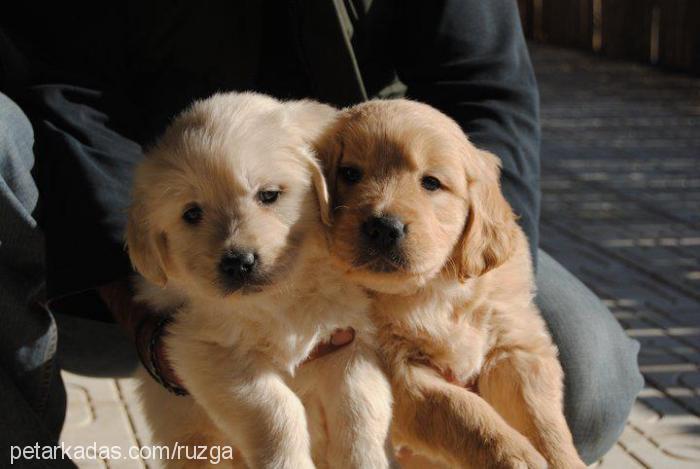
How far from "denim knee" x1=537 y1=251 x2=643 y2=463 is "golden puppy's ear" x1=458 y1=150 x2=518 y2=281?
0.67 metres

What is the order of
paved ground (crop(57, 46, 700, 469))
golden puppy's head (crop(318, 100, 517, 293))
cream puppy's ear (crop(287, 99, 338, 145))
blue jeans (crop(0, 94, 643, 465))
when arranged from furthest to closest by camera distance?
paved ground (crop(57, 46, 700, 469)), blue jeans (crop(0, 94, 643, 465)), cream puppy's ear (crop(287, 99, 338, 145)), golden puppy's head (crop(318, 100, 517, 293))

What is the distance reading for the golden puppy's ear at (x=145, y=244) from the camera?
2250 millimetres

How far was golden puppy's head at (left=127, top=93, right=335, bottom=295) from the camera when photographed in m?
2.12

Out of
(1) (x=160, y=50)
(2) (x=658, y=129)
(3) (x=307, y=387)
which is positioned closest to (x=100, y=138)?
(1) (x=160, y=50)

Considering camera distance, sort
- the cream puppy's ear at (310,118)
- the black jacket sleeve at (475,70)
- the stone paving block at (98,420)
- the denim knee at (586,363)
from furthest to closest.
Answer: the stone paving block at (98,420)
the denim knee at (586,363)
the black jacket sleeve at (475,70)
the cream puppy's ear at (310,118)

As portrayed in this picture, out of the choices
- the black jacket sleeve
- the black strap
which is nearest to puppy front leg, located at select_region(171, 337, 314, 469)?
the black strap

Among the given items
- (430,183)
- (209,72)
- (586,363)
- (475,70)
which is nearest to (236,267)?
(430,183)

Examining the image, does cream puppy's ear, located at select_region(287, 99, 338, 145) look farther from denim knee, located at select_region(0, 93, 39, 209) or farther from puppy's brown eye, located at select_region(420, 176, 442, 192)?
denim knee, located at select_region(0, 93, 39, 209)

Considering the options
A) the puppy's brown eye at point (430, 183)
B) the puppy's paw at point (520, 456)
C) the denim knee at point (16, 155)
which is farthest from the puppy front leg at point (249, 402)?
the denim knee at point (16, 155)

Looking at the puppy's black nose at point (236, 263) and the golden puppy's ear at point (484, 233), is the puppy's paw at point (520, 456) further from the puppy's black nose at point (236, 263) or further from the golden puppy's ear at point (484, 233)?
the puppy's black nose at point (236, 263)

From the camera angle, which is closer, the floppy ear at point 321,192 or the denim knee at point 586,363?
the floppy ear at point 321,192

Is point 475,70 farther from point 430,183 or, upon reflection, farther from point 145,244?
point 145,244

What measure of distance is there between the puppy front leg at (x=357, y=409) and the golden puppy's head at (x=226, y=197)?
11.7 inches

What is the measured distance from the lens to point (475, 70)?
2.98 metres
